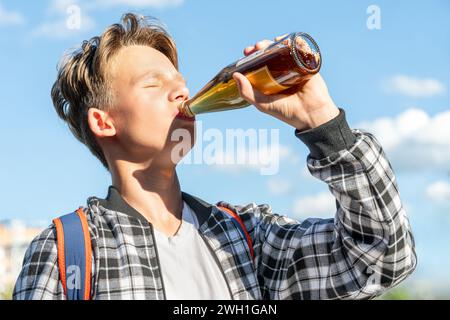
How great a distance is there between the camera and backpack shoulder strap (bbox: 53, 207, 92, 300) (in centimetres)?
178

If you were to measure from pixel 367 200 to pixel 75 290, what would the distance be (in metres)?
0.85

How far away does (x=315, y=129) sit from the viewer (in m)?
1.78

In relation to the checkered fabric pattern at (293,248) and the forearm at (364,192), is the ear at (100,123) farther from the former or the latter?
the forearm at (364,192)

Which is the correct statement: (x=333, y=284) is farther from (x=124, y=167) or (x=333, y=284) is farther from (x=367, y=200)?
(x=124, y=167)

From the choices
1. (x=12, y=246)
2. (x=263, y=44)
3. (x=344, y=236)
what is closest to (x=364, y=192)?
(x=344, y=236)

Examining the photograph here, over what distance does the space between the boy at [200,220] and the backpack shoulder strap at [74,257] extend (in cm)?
3

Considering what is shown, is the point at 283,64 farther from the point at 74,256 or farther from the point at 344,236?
the point at 74,256

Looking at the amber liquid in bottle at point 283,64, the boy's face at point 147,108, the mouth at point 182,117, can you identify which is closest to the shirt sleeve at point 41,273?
the boy's face at point 147,108

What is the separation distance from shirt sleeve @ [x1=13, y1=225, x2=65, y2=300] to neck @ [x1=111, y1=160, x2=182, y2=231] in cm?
31

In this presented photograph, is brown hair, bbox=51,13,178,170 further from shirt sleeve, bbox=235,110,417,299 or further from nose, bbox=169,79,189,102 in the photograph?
shirt sleeve, bbox=235,110,417,299

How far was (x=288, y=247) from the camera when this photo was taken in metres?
2.04

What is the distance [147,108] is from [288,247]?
639mm

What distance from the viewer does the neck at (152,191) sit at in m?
2.10

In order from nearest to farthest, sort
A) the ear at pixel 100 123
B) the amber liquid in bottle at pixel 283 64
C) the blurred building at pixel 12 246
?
the amber liquid in bottle at pixel 283 64 → the ear at pixel 100 123 → the blurred building at pixel 12 246
